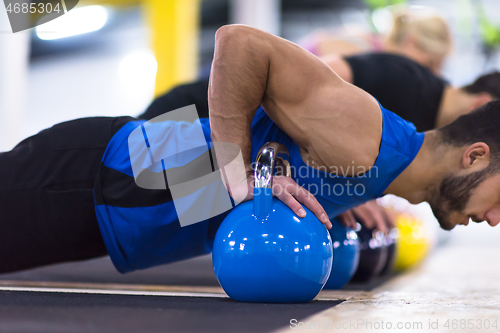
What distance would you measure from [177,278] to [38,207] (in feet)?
2.51

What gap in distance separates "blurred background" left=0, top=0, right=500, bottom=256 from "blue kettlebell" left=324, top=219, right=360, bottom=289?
1.78m

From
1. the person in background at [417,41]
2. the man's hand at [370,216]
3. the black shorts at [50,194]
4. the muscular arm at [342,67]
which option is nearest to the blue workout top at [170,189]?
the black shorts at [50,194]

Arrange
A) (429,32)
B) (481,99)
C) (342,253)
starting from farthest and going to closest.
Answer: (429,32) → (481,99) → (342,253)

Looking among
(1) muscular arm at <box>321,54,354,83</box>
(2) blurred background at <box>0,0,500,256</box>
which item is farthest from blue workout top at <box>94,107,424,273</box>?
(2) blurred background at <box>0,0,500,256</box>

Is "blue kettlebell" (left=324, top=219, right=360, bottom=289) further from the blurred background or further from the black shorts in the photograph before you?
the blurred background

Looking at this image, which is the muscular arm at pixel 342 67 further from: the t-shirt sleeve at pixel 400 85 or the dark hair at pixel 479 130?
the dark hair at pixel 479 130

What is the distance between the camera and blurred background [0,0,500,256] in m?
3.94

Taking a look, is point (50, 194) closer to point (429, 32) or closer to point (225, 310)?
point (225, 310)

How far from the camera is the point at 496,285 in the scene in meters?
2.07

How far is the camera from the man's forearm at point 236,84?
130cm

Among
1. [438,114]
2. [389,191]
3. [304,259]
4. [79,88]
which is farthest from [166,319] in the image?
[79,88]

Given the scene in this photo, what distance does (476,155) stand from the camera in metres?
1.41

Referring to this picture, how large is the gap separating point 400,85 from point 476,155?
75cm

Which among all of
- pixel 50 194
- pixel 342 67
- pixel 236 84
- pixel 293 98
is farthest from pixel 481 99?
pixel 50 194
